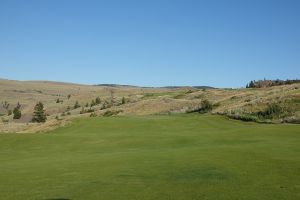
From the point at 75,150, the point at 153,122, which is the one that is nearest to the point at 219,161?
the point at 75,150

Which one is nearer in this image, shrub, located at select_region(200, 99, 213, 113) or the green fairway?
the green fairway

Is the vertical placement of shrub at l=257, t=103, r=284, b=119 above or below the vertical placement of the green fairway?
above

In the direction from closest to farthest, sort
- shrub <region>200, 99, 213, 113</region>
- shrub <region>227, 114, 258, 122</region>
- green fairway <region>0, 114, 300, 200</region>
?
green fairway <region>0, 114, 300, 200</region> → shrub <region>227, 114, 258, 122</region> → shrub <region>200, 99, 213, 113</region>

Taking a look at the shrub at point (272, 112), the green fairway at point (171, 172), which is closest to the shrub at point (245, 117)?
the shrub at point (272, 112)

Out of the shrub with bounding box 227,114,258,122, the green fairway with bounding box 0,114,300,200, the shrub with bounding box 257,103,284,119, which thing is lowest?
the green fairway with bounding box 0,114,300,200

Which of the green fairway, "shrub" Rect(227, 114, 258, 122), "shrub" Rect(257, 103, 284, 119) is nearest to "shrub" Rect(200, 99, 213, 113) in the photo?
"shrub" Rect(257, 103, 284, 119)

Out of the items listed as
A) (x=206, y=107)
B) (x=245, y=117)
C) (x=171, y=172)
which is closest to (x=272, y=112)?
(x=245, y=117)

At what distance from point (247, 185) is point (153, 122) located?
33731 millimetres

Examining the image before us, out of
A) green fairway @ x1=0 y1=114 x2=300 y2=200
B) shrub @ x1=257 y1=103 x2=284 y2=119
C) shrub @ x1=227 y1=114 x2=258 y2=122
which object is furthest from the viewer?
shrub @ x1=257 y1=103 x2=284 y2=119

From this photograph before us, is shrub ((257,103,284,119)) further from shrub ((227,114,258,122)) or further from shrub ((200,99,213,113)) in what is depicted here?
shrub ((200,99,213,113))

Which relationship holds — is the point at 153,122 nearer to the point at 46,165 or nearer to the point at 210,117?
the point at 210,117

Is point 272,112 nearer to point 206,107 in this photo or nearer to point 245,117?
point 245,117

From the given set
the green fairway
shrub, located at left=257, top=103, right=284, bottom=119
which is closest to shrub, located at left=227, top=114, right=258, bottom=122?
shrub, located at left=257, top=103, right=284, bottom=119

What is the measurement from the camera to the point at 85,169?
72.1 ft
